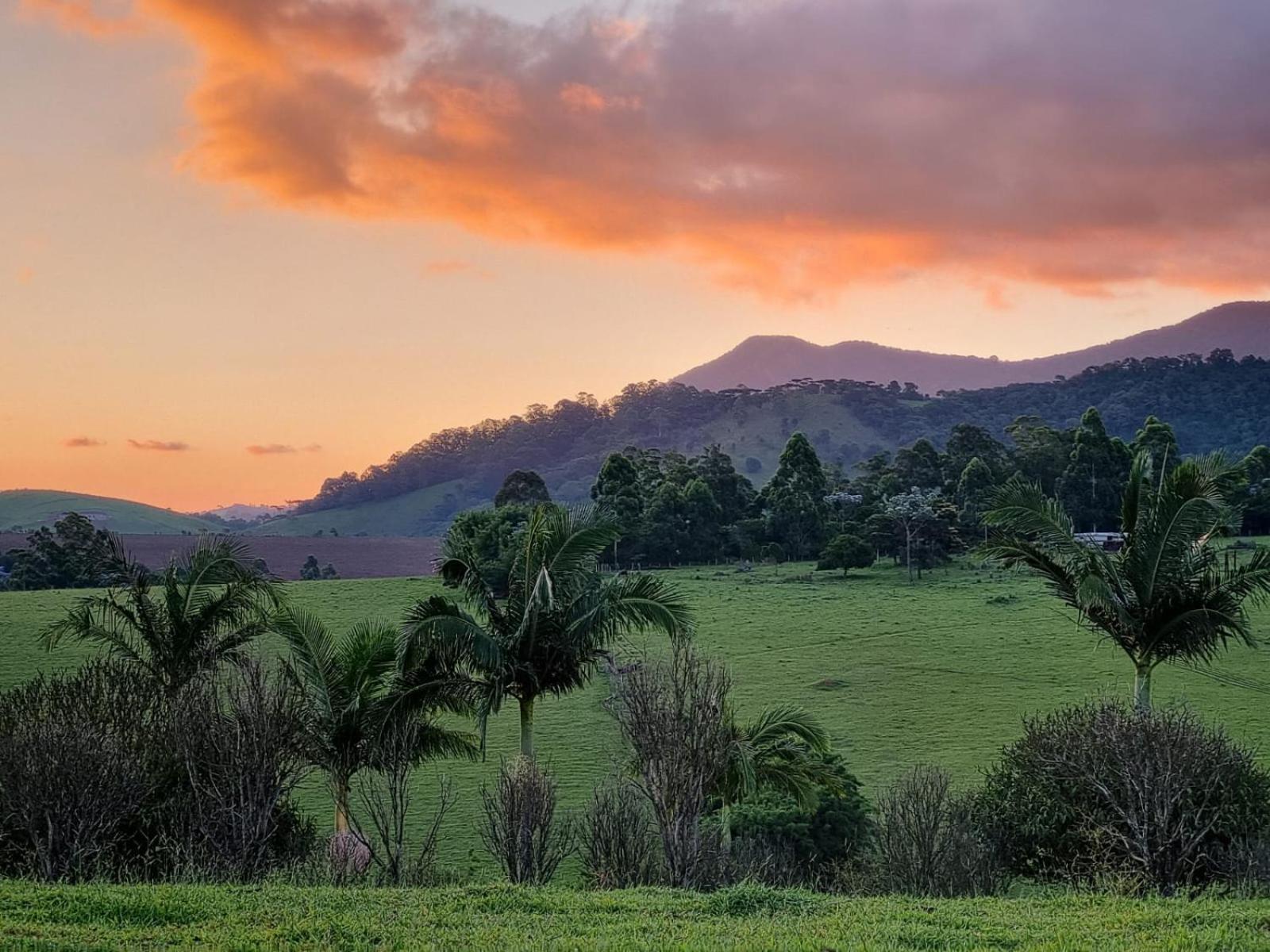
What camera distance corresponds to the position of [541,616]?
17.9 m

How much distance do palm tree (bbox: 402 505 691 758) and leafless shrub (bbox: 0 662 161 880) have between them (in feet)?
13.9

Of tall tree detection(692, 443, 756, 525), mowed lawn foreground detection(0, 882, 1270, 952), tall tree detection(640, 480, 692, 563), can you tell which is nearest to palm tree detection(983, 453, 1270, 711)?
mowed lawn foreground detection(0, 882, 1270, 952)

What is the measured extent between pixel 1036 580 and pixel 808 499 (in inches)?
607

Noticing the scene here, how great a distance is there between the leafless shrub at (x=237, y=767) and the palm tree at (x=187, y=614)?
9.47ft

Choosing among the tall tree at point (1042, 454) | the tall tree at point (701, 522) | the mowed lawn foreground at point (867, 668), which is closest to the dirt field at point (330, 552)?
the tall tree at point (701, 522)

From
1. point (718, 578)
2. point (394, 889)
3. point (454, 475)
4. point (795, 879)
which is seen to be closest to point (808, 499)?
point (718, 578)

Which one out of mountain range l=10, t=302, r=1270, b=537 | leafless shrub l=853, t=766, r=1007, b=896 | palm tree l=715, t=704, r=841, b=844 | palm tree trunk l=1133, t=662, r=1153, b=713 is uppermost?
mountain range l=10, t=302, r=1270, b=537

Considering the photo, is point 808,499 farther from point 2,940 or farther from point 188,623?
point 2,940

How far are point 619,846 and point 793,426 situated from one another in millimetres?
180067

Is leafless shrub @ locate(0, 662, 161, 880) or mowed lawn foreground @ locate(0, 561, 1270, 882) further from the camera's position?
mowed lawn foreground @ locate(0, 561, 1270, 882)

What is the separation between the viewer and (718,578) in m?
60.0

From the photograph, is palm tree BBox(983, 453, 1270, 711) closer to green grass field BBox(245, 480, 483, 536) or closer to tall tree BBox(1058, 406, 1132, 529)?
tall tree BBox(1058, 406, 1132, 529)

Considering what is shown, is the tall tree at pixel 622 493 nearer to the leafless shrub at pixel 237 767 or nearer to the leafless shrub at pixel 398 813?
the leafless shrub at pixel 398 813

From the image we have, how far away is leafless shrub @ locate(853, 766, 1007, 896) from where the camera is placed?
1518 cm
